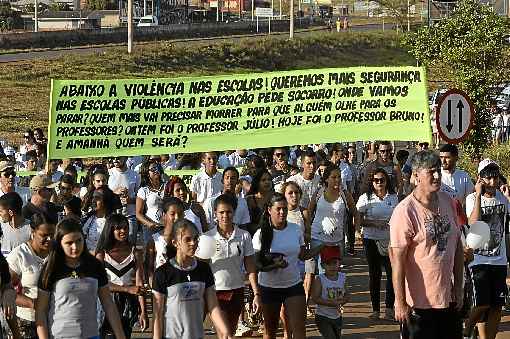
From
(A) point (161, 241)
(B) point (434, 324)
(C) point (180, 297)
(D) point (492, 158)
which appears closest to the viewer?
(B) point (434, 324)

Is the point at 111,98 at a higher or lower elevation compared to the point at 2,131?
higher

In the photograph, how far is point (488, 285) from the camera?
9.48m

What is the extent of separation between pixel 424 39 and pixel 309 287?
17582 millimetres

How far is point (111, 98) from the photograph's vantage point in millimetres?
11680

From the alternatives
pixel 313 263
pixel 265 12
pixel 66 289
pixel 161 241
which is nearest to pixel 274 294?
pixel 161 241

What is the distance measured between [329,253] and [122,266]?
219cm

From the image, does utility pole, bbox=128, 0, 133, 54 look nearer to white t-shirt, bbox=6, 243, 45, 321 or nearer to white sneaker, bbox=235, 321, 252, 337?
white sneaker, bbox=235, 321, 252, 337

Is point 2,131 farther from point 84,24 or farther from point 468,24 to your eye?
point 84,24

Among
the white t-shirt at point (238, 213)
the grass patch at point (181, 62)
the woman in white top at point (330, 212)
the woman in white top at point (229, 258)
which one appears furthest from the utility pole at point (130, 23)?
the woman in white top at point (229, 258)

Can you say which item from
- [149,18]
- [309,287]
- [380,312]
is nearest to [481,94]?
[380,312]

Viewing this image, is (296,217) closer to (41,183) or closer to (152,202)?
(152,202)

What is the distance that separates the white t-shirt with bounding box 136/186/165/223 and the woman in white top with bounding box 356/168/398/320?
216 cm

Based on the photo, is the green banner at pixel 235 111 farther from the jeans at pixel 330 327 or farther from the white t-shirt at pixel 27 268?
the white t-shirt at pixel 27 268

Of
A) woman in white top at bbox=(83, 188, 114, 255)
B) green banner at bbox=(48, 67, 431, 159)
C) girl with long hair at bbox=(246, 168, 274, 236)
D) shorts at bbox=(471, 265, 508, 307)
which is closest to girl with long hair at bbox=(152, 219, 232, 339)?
woman in white top at bbox=(83, 188, 114, 255)
